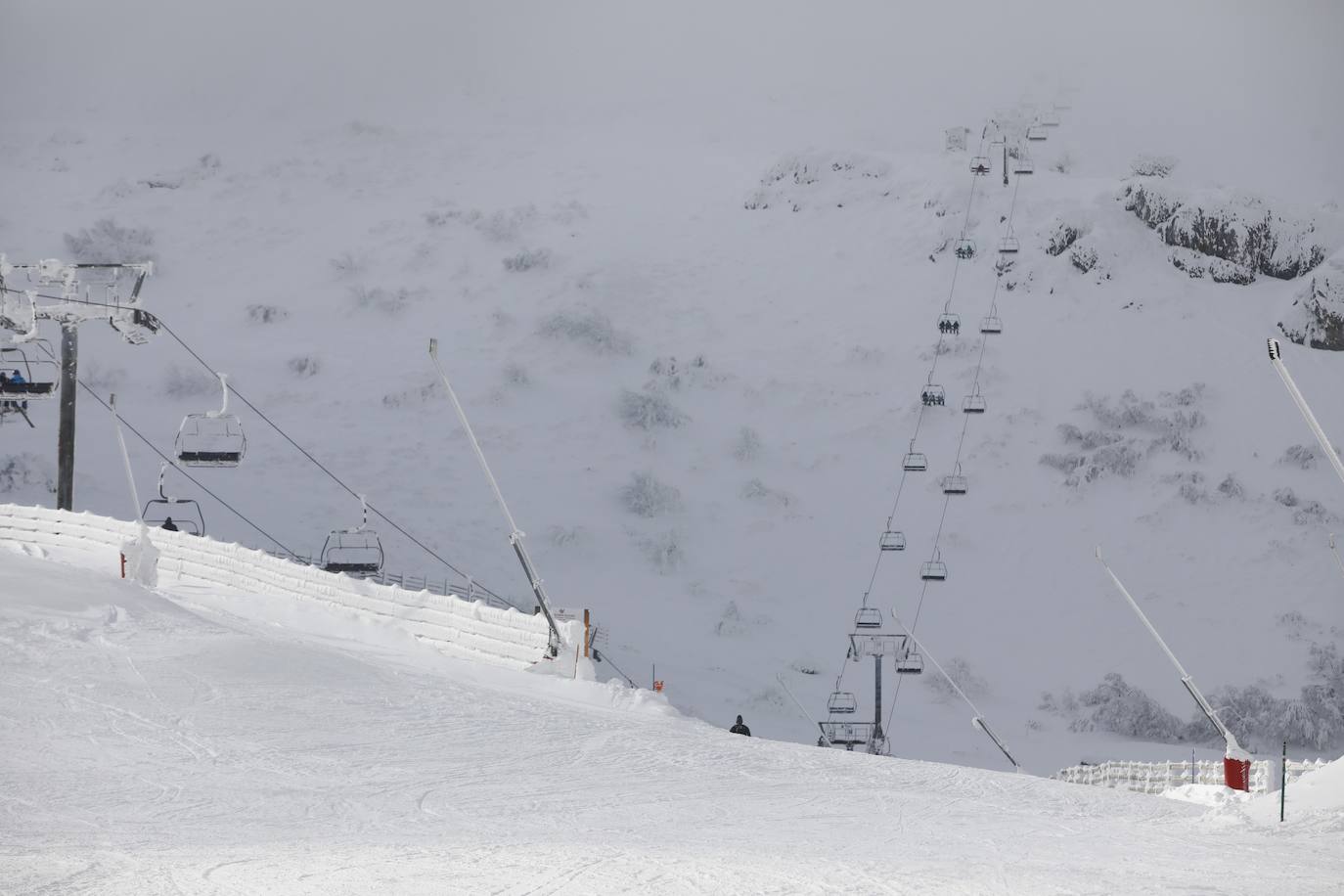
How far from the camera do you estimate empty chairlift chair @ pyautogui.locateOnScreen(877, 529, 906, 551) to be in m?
47.2

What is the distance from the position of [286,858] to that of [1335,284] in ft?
185

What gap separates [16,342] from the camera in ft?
104

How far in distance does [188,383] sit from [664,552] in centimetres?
1882

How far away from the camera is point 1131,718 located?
4200 centimetres

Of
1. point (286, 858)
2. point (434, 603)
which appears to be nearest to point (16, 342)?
point (434, 603)

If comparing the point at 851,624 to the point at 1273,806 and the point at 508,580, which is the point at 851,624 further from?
the point at 1273,806

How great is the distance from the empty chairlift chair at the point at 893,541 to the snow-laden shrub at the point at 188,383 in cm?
2337

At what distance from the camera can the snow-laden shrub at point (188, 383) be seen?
5703 cm

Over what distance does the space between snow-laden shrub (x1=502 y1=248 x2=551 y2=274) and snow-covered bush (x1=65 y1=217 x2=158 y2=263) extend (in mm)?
14825

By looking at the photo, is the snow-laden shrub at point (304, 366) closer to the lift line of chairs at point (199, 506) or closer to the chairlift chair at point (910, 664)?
the lift line of chairs at point (199, 506)

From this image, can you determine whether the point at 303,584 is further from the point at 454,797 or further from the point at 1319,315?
the point at 1319,315

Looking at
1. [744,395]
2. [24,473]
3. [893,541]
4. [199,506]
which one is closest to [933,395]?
[893,541]

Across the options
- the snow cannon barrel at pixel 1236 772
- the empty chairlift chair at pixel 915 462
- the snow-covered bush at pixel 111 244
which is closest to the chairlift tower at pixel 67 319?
the snow cannon barrel at pixel 1236 772

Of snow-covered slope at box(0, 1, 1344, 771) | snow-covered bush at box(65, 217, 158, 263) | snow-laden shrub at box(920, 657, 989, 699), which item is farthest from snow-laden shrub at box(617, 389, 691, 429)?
snow-covered bush at box(65, 217, 158, 263)
